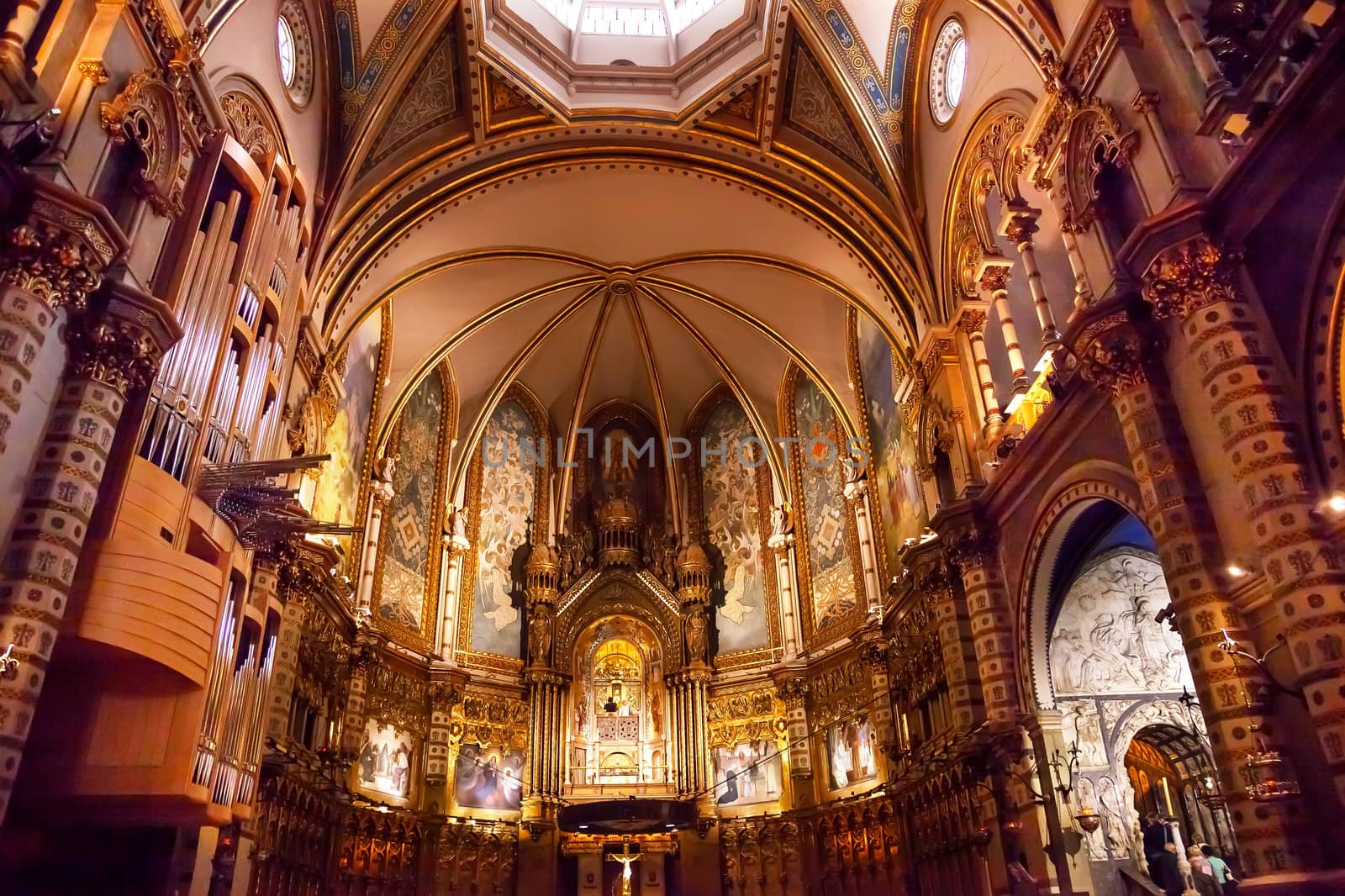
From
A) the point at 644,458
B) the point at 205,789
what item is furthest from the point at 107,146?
the point at 644,458

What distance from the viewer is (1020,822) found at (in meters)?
13.0

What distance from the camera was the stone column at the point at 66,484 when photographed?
7.71 meters

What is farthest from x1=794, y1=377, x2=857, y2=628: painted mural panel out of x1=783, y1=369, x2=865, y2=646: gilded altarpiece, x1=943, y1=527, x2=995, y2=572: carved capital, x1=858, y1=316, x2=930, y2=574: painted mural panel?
x1=943, y1=527, x2=995, y2=572: carved capital

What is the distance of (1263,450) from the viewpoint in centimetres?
822

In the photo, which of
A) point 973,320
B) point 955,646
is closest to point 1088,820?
point 955,646

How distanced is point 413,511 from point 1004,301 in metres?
14.6

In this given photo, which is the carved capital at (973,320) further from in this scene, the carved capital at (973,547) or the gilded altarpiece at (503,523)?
the gilded altarpiece at (503,523)

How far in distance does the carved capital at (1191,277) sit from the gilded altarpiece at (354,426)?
13619 mm

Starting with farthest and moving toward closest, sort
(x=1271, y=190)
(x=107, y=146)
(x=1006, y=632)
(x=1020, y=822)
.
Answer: (x=1006, y=632), (x=1020, y=822), (x=107, y=146), (x=1271, y=190)

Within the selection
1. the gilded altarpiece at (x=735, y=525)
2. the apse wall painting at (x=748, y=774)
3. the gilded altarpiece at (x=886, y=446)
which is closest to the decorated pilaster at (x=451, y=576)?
the gilded altarpiece at (x=735, y=525)

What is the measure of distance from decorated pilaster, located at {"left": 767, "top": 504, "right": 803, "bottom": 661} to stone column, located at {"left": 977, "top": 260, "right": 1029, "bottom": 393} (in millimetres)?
9588

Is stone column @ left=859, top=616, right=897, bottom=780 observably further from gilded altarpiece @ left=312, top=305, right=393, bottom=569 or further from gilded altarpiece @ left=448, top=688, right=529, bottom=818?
gilded altarpiece @ left=312, top=305, right=393, bottom=569

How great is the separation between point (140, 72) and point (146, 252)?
75.6 inches

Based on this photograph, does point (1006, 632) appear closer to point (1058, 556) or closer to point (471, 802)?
point (1058, 556)
